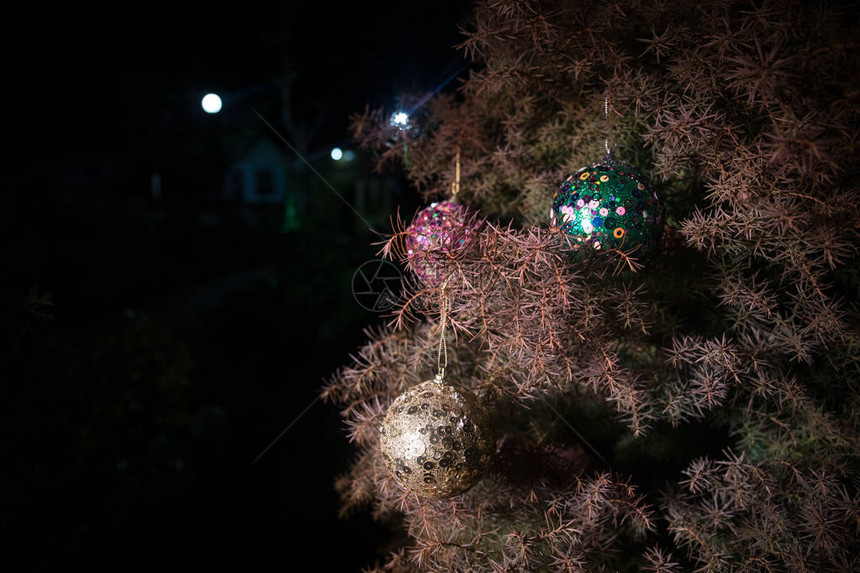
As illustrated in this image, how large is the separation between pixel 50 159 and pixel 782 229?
3.25 m

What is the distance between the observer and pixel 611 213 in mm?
977

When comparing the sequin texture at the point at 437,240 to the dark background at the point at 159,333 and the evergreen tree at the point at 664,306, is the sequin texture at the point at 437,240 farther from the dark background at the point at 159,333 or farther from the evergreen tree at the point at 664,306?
the dark background at the point at 159,333

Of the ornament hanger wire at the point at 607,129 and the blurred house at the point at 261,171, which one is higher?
the blurred house at the point at 261,171

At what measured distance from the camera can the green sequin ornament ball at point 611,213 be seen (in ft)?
3.22

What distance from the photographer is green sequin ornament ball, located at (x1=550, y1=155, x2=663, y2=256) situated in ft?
3.22

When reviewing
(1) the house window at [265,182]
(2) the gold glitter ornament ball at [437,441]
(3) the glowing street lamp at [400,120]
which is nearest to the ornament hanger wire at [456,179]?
(3) the glowing street lamp at [400,120]

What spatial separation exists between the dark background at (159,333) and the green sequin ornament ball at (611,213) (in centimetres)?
76

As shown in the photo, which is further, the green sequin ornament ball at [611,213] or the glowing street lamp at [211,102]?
the glowing street lamp at [211,102]

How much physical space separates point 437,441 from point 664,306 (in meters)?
0.69

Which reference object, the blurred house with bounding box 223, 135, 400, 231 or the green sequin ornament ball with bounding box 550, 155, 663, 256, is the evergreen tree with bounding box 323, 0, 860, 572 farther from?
the blurred house with bounding box 223, 135, 400, 231

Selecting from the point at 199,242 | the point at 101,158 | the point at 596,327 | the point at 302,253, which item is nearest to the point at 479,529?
the point at 596,327

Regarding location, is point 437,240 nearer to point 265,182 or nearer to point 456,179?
point 456,179

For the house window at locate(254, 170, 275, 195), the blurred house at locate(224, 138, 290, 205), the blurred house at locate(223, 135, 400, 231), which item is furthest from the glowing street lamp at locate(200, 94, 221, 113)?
the house window at locate(254, 170, 275, 195)

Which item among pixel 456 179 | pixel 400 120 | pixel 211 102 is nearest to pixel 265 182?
pixel 211 102
